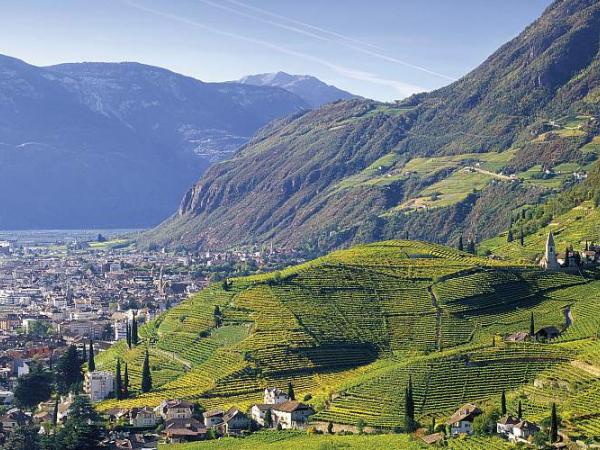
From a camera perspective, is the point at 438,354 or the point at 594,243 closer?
the point at 438,354

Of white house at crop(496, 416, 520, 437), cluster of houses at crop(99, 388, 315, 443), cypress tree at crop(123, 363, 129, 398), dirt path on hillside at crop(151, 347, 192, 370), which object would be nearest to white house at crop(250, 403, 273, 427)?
cluster of houses at crop(99, 388, 315, 443)

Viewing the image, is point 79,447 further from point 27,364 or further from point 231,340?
point 27,364

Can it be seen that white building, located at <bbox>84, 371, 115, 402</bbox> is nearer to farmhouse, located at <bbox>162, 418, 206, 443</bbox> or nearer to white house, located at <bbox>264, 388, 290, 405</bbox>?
farmhouse, located at <bbox>162, 418, 206, 443</bbox>

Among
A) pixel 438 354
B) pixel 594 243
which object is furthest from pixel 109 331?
pixel 438 354

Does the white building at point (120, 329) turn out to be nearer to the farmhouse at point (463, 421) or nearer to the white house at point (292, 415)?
the white house at point (292, 415)

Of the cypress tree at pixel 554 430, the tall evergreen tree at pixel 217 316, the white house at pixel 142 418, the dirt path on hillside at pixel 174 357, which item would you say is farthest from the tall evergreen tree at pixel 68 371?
the cypress tree at pixel 554 430

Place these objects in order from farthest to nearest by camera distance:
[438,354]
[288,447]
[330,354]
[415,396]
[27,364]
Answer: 1. [27,364]
2. [330,354]
3. [438,354]
4. [415,396]
5. [288,447]
